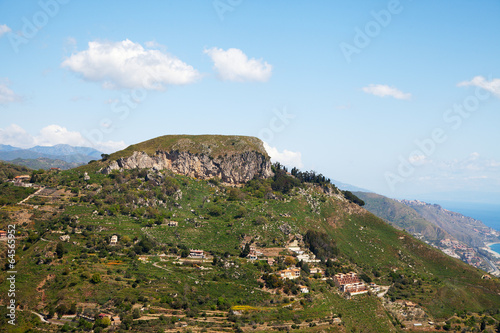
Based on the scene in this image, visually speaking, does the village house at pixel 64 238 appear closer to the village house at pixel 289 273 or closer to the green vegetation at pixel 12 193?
the green vegetation at pixel 12 193

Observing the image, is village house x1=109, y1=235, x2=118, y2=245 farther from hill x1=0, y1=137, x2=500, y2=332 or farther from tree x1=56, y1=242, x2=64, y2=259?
tree x1=56, y1=242, x2=64, y2=259

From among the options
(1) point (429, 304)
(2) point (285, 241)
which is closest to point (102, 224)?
(2) point (285, 241)

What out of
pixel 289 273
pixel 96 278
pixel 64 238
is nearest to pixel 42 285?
pixel 96 278

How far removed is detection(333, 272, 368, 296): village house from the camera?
78625mm

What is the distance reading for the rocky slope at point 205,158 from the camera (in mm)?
130625

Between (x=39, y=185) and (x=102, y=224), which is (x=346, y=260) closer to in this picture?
(x=102, y=224)

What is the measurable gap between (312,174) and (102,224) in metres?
79.9

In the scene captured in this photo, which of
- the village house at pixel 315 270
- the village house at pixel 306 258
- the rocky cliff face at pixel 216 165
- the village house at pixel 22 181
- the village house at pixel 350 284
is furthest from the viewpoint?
the rocky cliff face at pixel 216 165

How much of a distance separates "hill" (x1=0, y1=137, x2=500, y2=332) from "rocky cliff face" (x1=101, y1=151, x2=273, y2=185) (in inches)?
227

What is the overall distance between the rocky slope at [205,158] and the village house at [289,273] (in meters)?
58.8

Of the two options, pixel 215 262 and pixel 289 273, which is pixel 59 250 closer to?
pixel 215 262

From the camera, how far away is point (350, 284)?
79688 mm

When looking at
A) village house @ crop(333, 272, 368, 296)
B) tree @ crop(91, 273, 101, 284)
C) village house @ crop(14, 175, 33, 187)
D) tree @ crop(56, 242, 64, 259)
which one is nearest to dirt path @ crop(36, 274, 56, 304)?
tree @ crop(91, 273, 101, 284)

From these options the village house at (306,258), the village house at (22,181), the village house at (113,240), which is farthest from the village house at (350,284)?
the village house at (22,181)
